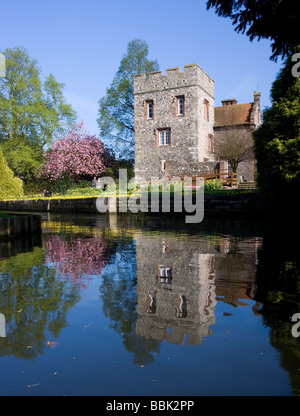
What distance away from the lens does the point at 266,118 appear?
1155 centimetres

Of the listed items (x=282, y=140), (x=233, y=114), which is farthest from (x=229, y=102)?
(x=282, y=140)

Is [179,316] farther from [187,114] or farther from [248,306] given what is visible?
[187,114]

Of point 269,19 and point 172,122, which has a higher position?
point 172,122

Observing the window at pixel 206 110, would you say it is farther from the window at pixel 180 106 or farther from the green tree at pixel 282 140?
the green tree at pixel 282 140

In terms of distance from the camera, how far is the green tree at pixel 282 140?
10.3 m

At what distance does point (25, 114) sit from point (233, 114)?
942 inches

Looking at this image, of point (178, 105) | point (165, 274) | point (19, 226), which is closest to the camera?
point (165, 274)

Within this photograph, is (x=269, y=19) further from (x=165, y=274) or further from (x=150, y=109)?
(x=150, y=109)

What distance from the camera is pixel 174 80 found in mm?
31141

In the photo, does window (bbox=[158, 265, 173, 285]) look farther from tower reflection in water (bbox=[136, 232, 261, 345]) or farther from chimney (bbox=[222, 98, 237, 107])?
chimney (bbox=[222, 98, 237, 107])

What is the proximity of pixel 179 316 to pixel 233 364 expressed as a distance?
3.03 ft

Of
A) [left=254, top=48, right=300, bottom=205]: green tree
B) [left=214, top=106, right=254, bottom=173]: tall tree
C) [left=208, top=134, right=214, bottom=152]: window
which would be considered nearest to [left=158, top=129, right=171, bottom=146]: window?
[left=208, top=134, right=214, bottom=152]: window
